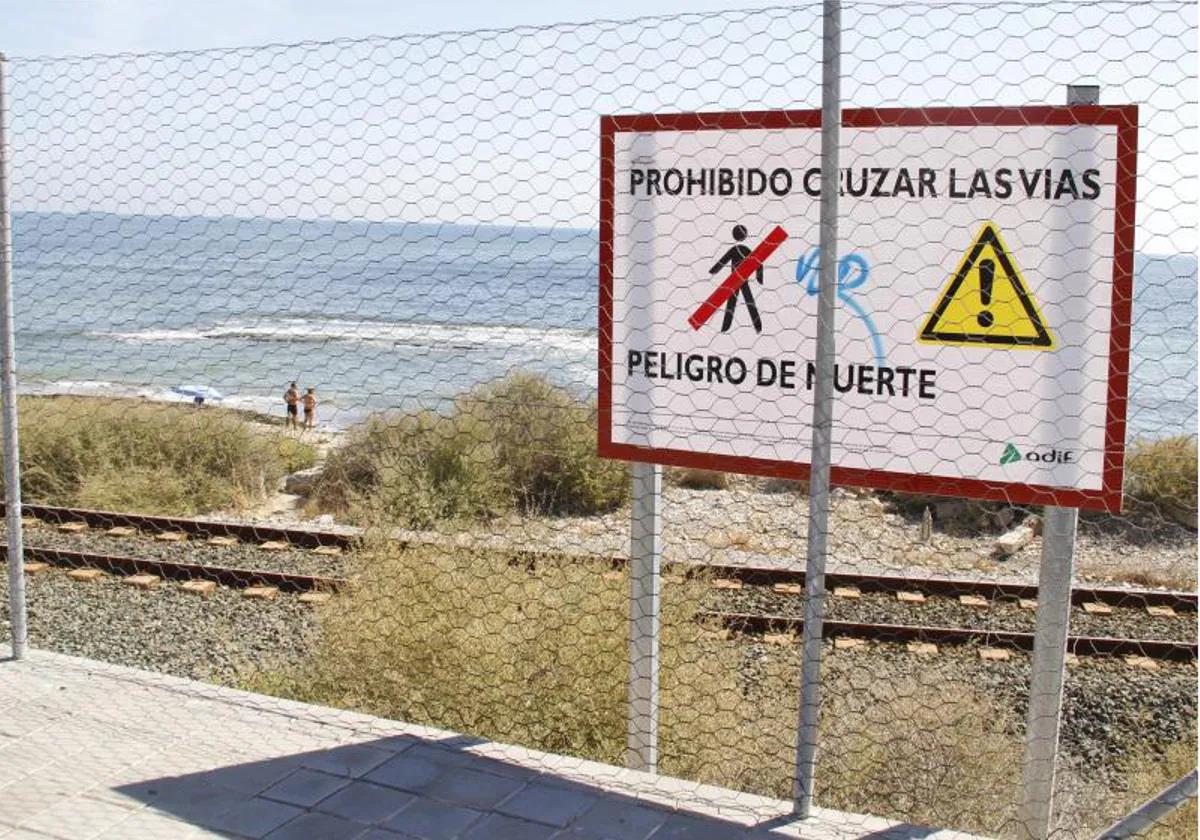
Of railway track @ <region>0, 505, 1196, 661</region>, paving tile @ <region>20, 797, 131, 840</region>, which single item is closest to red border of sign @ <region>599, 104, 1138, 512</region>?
paving tile @ <region>20, 797, 131, 840</region>

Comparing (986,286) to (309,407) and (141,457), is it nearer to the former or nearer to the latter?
(141,457)

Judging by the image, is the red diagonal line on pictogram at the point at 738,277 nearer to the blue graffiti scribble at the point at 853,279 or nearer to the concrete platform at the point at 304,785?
the blue graffiti scribble at the point at 853,279

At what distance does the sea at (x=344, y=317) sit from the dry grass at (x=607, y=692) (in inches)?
46.1

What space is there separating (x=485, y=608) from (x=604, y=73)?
3.17 meters

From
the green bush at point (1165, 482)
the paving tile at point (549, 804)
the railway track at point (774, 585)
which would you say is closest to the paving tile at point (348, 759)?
the paving tile at point (549, 804)

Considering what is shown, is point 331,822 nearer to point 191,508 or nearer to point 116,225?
point 116,225

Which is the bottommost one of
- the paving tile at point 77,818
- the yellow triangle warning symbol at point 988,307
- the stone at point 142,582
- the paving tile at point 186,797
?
the stone at point 142,582

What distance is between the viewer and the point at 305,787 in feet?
13.9

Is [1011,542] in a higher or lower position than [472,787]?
lower

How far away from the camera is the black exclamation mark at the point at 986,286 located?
13.3ft

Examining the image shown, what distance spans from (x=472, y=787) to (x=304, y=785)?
530 mm

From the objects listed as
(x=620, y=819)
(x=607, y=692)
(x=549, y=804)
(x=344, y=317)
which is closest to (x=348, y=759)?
(x=549, y=804)

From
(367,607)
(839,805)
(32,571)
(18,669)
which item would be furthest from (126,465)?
(839,805)

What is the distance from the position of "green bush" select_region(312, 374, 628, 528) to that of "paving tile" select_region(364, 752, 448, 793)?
20.0 feet
